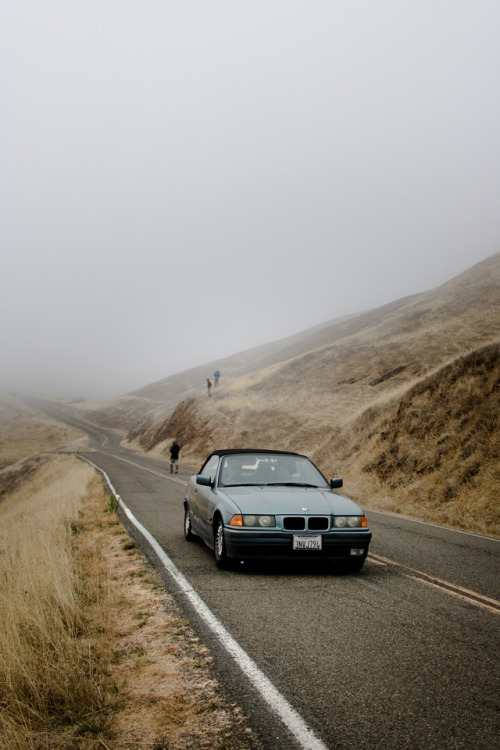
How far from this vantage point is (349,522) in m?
6.50

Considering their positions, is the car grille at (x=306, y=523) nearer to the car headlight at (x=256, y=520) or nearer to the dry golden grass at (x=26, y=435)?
the car headlight at (x=256, y=520)

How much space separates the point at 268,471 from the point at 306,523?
1.72 metres

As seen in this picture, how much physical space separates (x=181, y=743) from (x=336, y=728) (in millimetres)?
903

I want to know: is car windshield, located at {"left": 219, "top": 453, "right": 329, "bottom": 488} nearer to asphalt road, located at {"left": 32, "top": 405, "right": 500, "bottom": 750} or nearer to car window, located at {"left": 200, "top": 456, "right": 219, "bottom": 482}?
car window, located at {"left": 200, "top": 456, "right": 219, "bottom": 482}

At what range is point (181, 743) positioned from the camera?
2824mm

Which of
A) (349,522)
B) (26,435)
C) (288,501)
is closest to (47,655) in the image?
(288,501)

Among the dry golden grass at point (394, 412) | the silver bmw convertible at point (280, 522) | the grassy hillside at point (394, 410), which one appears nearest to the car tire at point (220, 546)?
the silver bmw convertible at point (280, 522)

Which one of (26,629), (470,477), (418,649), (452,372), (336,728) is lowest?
(470,477)

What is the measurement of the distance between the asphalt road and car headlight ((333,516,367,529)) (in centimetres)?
64

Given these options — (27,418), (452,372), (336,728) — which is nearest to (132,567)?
(336,728)

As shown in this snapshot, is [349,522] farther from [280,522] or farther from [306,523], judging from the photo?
[280,522]

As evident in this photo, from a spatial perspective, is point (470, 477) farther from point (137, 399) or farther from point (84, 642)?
point (137, 399)

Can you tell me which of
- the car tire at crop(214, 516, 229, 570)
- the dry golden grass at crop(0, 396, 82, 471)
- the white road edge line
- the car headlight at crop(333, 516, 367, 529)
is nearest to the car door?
the car tire at crop(214, 516, 229, 570)

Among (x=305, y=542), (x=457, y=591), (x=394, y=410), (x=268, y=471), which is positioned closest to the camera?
(x=457, y=591)
